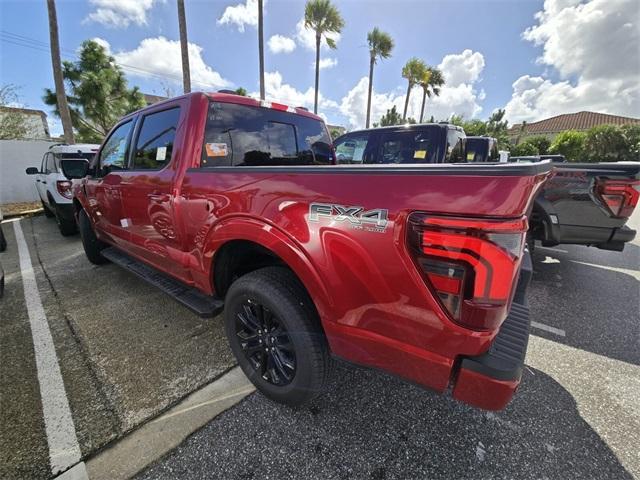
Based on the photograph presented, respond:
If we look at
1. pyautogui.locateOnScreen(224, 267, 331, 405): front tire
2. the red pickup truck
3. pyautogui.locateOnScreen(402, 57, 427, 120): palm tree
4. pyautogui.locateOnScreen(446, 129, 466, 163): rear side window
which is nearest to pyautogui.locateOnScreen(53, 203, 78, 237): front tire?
the red pickup truck

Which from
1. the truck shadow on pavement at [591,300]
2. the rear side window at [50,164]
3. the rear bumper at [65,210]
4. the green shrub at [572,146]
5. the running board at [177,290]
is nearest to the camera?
the running board at [177,290]

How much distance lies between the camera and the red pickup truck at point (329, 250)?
3.75ft

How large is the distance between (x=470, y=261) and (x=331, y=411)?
143 centimetres

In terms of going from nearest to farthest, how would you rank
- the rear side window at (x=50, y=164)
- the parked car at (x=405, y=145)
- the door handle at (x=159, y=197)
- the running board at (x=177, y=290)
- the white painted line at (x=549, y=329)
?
the running board at (x=177, y=290)
the door handle at (x=159, y=197)
the white painted line at (x=549, y=329)
the parked car at (x=405, y=145)
the rear side window at (x=50, y=164)

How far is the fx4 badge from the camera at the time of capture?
1263 millimetres

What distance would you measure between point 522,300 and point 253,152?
229 centimetres

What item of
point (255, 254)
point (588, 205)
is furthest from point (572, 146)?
point (255, 254)

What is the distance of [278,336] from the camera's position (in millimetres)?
1906

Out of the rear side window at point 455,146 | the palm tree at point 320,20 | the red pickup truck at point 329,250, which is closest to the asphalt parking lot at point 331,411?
the red pickup truck at point 329,250

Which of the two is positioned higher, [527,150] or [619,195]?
[527,150]

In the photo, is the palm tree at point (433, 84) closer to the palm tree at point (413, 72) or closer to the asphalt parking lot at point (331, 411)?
the palm tree at point (413, 72)

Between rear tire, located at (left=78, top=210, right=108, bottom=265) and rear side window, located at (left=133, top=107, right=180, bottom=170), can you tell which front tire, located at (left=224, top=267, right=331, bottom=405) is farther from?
rear tire, located at (left=78, top=210, right=108, bottom=265)

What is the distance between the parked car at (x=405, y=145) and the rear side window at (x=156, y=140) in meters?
4.15

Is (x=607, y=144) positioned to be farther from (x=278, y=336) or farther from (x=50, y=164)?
(x=50, y=164)
